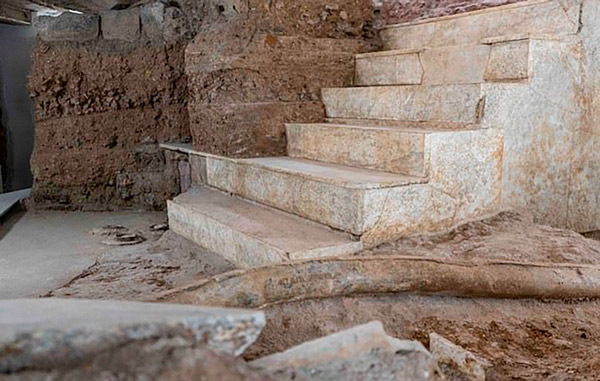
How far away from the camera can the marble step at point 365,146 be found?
2.06m

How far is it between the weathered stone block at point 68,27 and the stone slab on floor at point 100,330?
3.68m

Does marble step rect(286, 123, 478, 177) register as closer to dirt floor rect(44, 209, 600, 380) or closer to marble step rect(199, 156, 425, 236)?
marble step rect(199, 156, 425, 236)

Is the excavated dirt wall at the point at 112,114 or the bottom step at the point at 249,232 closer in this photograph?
the bottom step at the point at 249,232

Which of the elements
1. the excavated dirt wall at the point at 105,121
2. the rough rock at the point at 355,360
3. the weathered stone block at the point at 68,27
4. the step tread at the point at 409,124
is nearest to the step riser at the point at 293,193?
the step tread at the point at 409,124

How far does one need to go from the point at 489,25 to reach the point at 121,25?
274 cm

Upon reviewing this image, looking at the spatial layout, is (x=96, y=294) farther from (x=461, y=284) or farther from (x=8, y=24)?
(x=8, y=24)

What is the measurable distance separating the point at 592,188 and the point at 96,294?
2.42 metres

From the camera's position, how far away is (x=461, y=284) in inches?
59.4

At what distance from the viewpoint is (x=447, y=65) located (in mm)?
2615

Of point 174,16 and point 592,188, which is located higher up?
point 174,16

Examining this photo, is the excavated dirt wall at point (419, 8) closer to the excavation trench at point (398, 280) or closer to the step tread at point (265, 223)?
the step tread at point (265, 223)

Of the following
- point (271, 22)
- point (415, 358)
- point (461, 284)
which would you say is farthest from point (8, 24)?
point (415, 358)

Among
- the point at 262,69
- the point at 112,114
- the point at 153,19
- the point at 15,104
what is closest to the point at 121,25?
the point at 153,19

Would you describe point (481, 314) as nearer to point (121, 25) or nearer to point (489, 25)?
point (489, 25)
